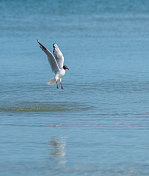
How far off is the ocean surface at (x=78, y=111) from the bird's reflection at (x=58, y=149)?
0.05 ft

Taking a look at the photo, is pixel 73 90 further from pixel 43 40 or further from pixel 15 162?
pixel 43 40

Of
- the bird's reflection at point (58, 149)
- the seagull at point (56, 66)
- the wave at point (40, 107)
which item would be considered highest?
the seagull at point (56, 66)

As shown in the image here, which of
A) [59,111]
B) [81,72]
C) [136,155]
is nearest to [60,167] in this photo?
[136,155]

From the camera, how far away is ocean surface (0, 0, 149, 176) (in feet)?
28.8

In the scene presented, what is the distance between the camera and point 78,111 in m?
12.5

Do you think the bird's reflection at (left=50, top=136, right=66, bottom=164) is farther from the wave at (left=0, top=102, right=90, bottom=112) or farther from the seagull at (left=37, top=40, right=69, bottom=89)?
the seagull at (left=37, top=40, right=69, bottom=89)

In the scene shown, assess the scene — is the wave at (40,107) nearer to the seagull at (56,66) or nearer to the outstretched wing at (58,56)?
the seagull at (56,66)

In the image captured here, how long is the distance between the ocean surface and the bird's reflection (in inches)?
0.6

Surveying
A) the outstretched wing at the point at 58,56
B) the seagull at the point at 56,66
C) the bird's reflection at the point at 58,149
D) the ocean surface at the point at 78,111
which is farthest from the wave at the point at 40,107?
the bird's reflection at the point at 58,149

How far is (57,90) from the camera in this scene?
49.4 ft

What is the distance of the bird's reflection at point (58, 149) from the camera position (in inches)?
353

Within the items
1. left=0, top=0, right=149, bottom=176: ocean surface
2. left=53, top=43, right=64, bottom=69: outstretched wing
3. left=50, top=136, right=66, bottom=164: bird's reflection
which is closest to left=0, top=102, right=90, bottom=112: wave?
A: left=0, top=0, right=149, bottom=176: ocean surface

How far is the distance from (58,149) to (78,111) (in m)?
3.06

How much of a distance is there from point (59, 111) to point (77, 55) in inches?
351
